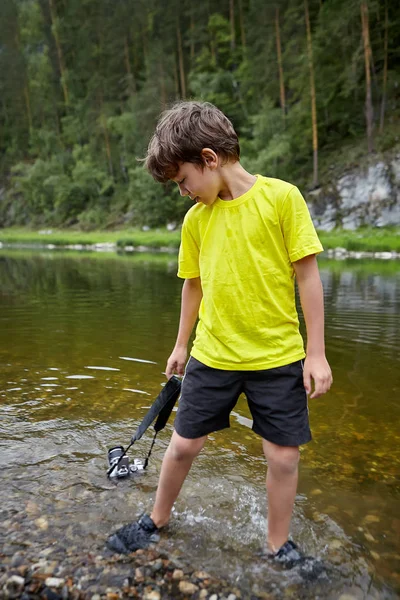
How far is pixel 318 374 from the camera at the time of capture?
5.98 feet

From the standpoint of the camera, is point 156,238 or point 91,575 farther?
point 156,238

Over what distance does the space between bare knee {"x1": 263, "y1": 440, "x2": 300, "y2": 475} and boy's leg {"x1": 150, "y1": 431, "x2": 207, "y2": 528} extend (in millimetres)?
305

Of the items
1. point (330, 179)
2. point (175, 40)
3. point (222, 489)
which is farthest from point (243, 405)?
point (175, 40)

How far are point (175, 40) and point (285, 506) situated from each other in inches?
1837

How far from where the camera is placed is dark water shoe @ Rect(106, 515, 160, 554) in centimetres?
200

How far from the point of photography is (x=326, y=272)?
14.8 m

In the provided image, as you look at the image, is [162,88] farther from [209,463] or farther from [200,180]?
[200,180]

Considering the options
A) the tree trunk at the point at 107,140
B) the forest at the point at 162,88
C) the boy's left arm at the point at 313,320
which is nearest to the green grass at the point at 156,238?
the forest at the point at 162,88

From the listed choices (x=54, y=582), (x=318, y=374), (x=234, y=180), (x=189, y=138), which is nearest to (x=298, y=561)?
(x=318, y=374)

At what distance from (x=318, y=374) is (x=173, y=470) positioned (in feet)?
2.59

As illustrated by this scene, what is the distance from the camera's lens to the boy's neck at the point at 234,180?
72.8 inches

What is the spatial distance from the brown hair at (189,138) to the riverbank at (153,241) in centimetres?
1992

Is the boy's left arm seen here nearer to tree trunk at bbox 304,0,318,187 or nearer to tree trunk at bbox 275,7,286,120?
tree trunk at bbox 304,0,318,187

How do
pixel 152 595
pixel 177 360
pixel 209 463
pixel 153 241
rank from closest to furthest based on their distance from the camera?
pixel 152 595
pixel 177 360
pixel 209 463
pixel 153 241
